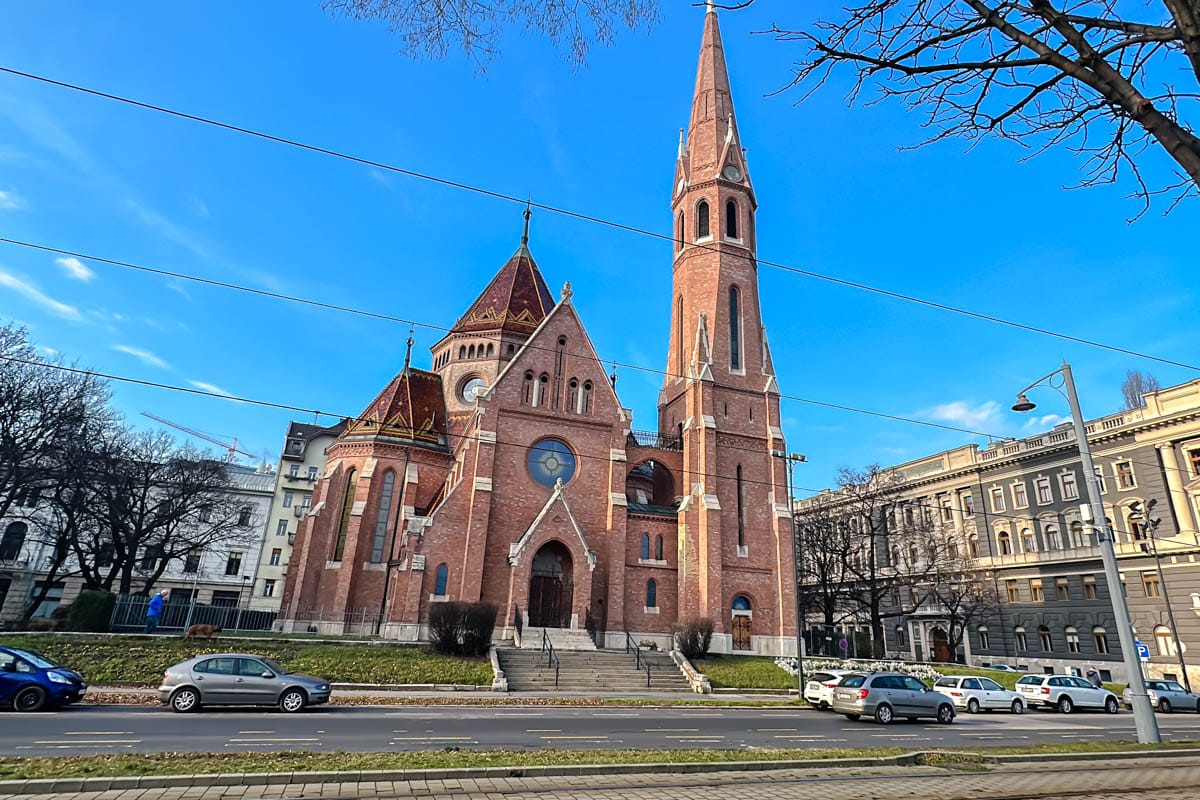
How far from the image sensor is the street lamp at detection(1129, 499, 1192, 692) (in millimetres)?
33625

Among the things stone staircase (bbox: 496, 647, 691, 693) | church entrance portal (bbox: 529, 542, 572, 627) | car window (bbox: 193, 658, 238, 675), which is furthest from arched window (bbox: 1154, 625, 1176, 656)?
car window (bbox: 193, 658, 238, 675)

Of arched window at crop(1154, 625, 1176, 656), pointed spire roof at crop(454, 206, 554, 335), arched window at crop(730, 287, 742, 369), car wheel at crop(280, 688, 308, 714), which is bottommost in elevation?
car wheel at crop(280, 688, 308, 714)

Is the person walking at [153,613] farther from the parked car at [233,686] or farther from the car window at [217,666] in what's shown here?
the car window at [217,666]

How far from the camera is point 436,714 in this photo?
16.6 meters

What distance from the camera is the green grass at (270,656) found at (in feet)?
69.4

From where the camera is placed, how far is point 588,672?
85.7ft

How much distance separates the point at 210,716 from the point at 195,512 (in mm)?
31585

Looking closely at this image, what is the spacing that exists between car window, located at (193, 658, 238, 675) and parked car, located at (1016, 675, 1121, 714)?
28.1 metres

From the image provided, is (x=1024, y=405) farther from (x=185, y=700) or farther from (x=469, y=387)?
(x=469, y=387)

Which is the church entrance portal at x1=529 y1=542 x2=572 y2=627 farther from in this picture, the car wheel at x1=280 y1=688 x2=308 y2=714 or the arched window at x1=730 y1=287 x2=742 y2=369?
the car wheel at x1=280 y1=688 x2=308 y2=714

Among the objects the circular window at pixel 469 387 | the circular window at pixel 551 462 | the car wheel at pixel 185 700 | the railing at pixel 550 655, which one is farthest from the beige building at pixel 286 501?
the car wheel at pixel 185 700

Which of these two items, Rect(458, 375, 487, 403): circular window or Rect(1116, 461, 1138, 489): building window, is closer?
Rect(1116, 461, 1138, 489): building window

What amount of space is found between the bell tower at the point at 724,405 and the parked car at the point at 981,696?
392 inches

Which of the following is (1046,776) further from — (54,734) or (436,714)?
(54,734)
